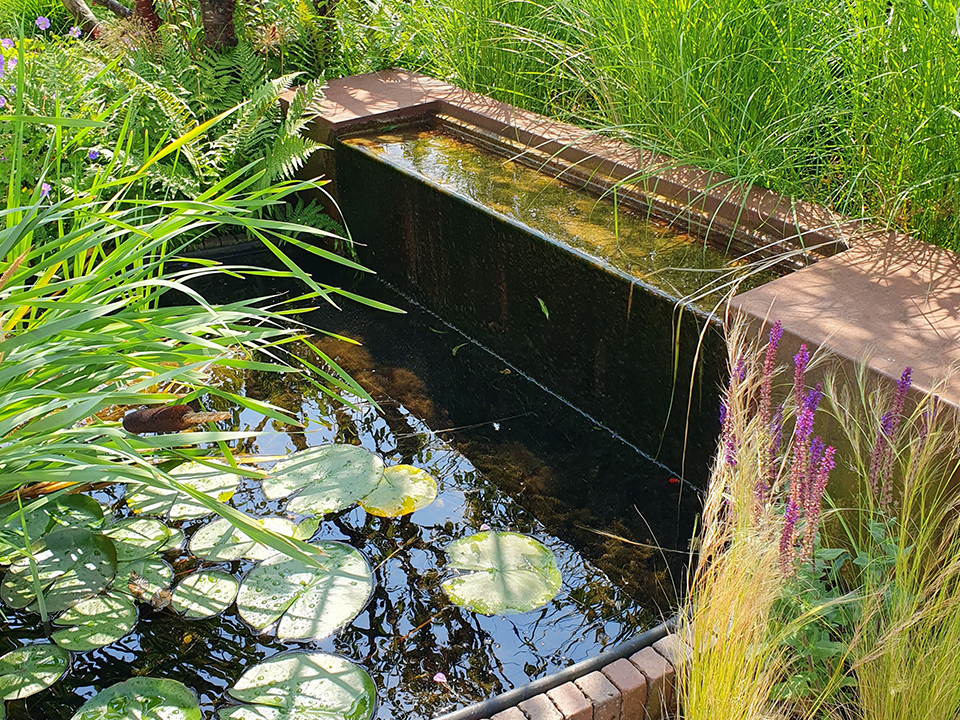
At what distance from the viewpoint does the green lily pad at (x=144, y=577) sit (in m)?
2.21

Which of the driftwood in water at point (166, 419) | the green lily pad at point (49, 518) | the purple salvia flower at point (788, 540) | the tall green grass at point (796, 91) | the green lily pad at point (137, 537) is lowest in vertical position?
the green lily pad at point (137, 537)

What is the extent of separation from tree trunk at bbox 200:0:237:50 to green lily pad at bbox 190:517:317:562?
2.97 metres

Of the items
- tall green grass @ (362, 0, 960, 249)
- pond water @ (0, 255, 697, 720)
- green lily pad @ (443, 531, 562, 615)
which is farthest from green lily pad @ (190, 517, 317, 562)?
tall green grass @ (362, 0, 960, 249)

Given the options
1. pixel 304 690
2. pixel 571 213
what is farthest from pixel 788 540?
pixel 571 213

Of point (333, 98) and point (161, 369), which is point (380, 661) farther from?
point (333, 98)

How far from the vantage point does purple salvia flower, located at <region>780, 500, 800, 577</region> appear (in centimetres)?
151

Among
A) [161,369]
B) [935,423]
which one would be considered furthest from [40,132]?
[935,423]

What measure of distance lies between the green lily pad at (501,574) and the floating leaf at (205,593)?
53cm

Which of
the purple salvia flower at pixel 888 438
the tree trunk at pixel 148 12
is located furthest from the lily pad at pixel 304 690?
the tree trunk at pixel 148 12

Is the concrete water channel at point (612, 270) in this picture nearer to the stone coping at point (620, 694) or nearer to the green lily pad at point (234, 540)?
the stone coping at point (620, 694)

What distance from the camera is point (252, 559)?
2322mm

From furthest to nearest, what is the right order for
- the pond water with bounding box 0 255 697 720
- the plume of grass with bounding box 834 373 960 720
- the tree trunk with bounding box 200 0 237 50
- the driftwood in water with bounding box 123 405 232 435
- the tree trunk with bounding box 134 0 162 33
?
the tree trunk with bounding box 134 0 162 33 < the tree trunk with bounding box 200 0 237 50 < the driftwood in water with bounding box 123 405 232 435 < the pond water with bounding box 0 255 697 720 < the plume of grass with bounding box 834 373 960 720

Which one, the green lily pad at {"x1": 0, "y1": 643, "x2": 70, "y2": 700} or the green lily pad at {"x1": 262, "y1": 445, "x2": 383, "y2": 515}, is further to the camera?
the green lily pad at {"x1": 262, "y1": 445, "x2": 383, "y2": 515}

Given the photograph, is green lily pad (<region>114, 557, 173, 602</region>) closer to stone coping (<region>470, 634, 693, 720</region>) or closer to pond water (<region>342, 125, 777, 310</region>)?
stone coping (<region>470, 634, 693, 720</region>)
